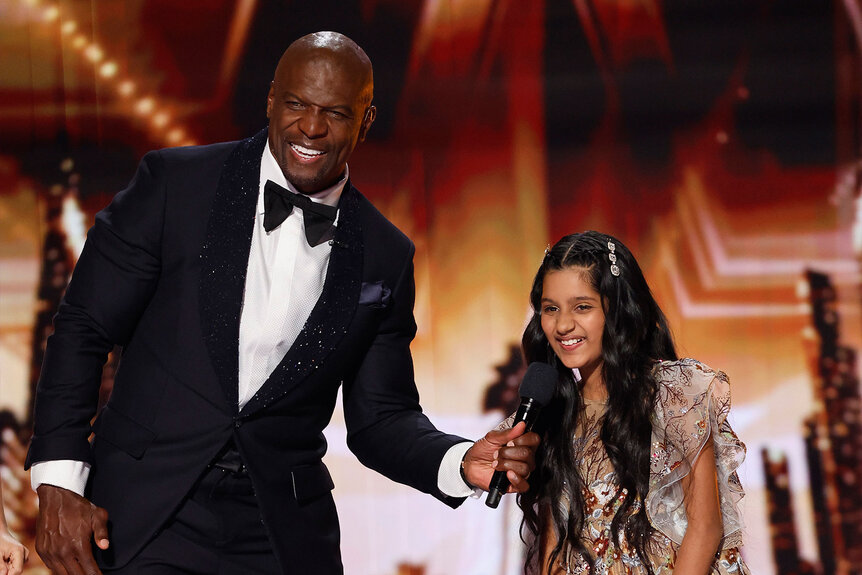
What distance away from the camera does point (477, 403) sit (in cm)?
438

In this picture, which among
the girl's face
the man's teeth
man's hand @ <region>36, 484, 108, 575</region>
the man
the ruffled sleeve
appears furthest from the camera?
the girl's face

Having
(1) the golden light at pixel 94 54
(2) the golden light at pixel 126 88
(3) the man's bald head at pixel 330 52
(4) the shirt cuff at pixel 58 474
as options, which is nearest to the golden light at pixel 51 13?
(1) the golden light at pixel 94 54

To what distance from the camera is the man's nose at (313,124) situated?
81.0 inches

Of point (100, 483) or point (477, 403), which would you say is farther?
point (477, 403)

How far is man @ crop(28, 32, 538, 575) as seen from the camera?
1876mm

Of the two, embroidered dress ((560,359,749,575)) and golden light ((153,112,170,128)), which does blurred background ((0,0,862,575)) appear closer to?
golden light ((153,112,170,128))

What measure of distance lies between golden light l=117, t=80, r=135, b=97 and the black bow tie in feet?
8.26

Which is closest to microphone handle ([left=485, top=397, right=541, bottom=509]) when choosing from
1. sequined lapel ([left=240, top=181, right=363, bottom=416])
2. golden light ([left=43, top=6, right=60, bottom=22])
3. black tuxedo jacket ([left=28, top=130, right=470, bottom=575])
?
black tuxedo jacket ([left=28, top=130, right=470, bottom=575])

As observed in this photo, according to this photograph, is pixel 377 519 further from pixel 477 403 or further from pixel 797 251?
pixel 797 251

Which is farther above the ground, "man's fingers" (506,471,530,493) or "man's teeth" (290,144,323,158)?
"man's teeth" (290,144,323,158)

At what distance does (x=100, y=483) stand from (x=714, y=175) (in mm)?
3205

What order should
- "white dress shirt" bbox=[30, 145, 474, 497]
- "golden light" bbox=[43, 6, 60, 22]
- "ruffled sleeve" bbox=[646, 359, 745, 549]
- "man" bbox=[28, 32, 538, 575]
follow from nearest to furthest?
"man" bbox=[28, 32, 538, 575], "white dress shirt" bbox=[30, 145, 474, 497], "ruffled sleeve" bbox=[646, 359, 745, 549], "golden light" bbox=[43, 6, 60, 22]

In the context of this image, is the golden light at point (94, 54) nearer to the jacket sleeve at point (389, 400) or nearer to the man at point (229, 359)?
the man at point (229, 359)

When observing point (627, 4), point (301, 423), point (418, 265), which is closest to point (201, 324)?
point (301, 423)
